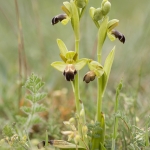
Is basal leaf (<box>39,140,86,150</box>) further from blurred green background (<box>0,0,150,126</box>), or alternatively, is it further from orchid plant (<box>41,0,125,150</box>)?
blurred green background (<box>0,0,150,126</box>)

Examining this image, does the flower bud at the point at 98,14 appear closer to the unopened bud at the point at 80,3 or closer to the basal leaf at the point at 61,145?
the unopened bud at the point at 80,3

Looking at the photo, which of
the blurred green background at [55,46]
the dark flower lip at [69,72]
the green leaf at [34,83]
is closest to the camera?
the dark flower lip at [69,72]

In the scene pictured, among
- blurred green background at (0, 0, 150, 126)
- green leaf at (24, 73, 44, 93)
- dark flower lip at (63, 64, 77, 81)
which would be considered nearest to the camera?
dark flower lip at (63, 64, 77, 81)

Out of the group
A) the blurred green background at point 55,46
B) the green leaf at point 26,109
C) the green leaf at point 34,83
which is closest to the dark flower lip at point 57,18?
the green leaf at point 34,83

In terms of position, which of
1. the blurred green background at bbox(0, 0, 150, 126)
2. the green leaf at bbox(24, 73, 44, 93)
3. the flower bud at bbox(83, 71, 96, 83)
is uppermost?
the blurred green background at bbox(0, 0, 150, 126)

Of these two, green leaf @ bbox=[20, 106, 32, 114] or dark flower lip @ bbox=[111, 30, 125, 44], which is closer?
dark flower lip @ bbox=[111, 30, 125, 44]

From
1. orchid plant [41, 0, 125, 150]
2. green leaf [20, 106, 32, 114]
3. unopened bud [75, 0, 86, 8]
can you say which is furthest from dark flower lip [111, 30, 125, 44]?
green leaf [20, 106, 32, 114]

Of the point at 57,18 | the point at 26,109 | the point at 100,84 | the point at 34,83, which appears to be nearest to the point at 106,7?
the point at 57,18

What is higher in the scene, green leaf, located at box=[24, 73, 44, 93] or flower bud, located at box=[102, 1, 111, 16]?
flower bud, located at box=[102, 1, 111, 16]

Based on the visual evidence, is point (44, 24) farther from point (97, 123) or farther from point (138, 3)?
point (97, 123)
